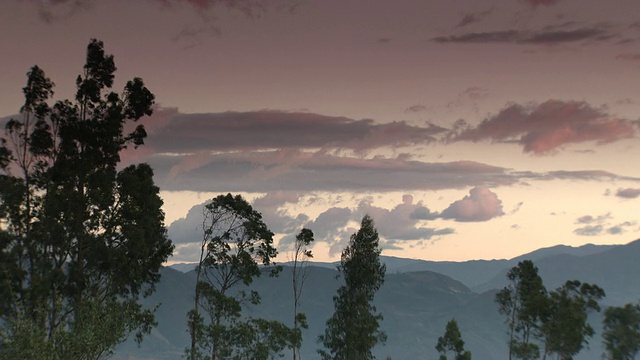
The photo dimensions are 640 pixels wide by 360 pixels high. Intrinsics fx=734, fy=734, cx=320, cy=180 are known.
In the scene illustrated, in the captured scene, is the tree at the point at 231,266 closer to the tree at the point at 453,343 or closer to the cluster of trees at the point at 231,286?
the cluster of trees at the point at 231,286

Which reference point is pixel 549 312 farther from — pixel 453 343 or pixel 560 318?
pixel 453 343

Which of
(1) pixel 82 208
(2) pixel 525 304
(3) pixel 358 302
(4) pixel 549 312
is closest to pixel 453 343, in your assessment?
(2) pixel 525 304

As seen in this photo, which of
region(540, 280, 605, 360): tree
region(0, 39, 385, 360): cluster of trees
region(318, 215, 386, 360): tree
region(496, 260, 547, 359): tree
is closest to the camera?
region(0, 39, 385, 360): cluster of trees

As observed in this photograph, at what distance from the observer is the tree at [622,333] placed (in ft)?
404

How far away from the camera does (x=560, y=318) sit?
115 meters

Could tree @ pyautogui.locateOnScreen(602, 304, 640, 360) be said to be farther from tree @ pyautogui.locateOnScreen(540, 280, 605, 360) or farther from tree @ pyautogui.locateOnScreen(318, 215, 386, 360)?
tree @ pyautogui.locateOnScreen(318, 215, 386, 360)

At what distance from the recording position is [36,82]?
65.6m

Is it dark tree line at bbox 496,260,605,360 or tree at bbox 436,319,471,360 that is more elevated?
dark tree line at bbox 496,260,605,360

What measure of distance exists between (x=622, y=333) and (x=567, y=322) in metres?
18.4

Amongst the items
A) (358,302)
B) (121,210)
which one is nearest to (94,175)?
(121,210)

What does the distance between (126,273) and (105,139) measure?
12.3m

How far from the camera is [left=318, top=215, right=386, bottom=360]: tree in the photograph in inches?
4109

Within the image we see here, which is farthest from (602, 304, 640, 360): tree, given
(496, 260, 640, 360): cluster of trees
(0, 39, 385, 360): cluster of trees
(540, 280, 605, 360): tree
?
(0, 39, 385, 360): cluster of trees

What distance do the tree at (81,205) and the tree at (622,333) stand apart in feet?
287
